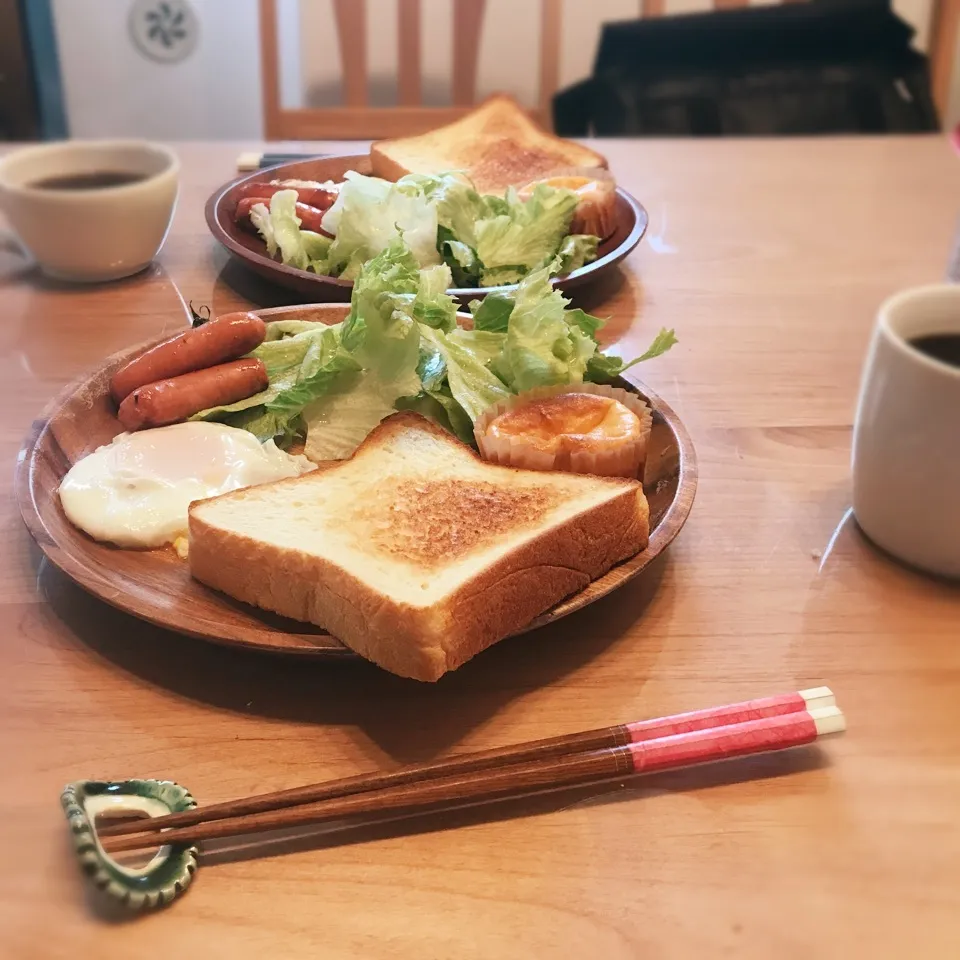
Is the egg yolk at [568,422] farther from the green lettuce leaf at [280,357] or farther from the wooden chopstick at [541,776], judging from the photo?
the wooden chopstick at [541,776]

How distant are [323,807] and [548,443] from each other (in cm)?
58

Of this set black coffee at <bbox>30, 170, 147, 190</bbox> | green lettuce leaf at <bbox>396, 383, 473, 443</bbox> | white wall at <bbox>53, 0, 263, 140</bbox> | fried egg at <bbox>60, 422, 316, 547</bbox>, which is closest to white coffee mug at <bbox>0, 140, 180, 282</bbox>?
black coffee at <bbox>30, 170, 147, 190</bbox>

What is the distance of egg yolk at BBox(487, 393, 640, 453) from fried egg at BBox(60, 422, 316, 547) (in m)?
0.30

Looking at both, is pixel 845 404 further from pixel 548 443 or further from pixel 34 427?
pixel 34 427

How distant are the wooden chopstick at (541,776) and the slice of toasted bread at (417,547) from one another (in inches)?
4.7

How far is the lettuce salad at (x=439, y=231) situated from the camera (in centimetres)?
187

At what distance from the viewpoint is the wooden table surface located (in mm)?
816

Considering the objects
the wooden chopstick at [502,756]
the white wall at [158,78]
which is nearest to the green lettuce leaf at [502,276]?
the wooden chopstick at [502,756]

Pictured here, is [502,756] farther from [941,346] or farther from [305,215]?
[305,215]

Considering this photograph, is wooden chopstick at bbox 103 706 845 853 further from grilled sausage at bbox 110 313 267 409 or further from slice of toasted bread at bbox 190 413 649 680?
grilled sausage at bbox 110 313 267 409

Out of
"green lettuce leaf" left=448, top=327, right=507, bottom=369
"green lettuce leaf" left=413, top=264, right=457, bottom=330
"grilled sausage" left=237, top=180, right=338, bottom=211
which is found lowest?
"green lettuce leaf" left=448, top=327, right=507, bottom=369

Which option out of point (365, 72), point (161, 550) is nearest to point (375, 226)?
point (161, 550)

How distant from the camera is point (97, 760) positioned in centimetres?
95

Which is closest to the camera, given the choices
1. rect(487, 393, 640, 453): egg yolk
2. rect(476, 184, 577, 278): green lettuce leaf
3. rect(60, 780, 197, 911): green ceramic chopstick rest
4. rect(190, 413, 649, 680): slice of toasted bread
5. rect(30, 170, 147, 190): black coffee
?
rect(60, 780, 197, 911): green ceramic chopstick rest
